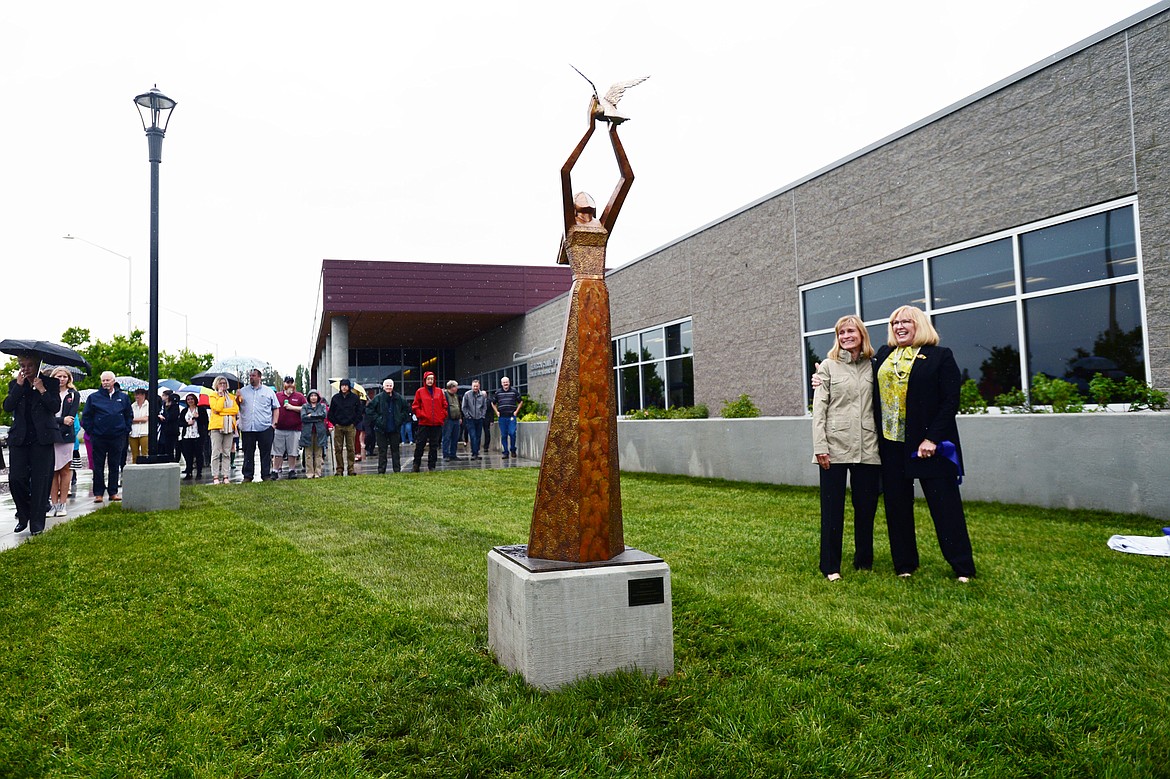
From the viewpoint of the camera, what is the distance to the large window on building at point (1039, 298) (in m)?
7.99

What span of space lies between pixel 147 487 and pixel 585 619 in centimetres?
802

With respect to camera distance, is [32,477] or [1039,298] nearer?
[32,477]

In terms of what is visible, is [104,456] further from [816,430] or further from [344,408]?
[816,430]

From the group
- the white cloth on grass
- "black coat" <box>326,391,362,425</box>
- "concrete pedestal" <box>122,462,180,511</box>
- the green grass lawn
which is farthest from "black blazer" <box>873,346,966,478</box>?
"black coat" <box>326,391,362,425</box>

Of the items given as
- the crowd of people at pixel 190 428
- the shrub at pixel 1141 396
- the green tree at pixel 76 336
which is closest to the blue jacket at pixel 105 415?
the crowd of people at pixel 190 428

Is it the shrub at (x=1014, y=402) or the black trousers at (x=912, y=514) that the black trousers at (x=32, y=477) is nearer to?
the black trousers at (x=912, y=514)

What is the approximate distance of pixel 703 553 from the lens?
5.98 m

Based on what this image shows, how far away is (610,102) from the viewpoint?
12.3 feet

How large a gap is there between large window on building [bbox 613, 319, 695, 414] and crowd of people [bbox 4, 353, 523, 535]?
11.0 feet

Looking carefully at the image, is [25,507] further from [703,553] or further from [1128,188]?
[1128,188]

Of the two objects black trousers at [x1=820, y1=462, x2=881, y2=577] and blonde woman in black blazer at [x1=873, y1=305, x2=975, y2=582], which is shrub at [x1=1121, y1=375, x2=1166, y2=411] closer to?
blonde woman in black blazer at [x1=873, y1=305, x2=975, y2=582]

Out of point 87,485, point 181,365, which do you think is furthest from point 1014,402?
point 181,365

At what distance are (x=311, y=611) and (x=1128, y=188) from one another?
8875mm

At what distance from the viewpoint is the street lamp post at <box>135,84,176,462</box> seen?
9.33m
